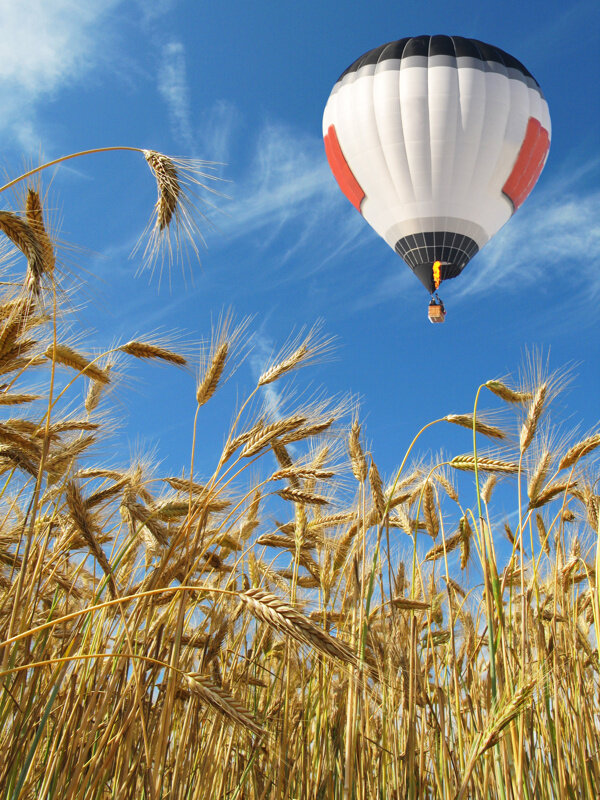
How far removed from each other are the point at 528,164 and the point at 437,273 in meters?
3.80

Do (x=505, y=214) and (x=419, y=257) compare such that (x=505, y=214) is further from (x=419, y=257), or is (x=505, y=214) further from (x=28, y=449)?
(x=28, y=449)

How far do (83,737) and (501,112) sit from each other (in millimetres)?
19306

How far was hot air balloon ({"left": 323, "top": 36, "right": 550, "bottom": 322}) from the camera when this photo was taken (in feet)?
60.6

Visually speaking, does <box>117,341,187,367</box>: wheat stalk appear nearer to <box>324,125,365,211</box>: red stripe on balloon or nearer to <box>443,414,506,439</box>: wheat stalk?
<box>443,414,506,439</box>: wheat stalk

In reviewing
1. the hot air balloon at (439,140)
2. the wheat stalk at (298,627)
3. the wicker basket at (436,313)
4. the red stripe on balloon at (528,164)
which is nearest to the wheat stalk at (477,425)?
the wheat stalk at (298,627)

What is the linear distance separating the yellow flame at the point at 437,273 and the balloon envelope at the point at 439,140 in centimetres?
26

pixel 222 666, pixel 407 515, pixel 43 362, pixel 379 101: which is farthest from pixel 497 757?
pixel 379 101

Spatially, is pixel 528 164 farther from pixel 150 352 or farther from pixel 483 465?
pixel 150 352

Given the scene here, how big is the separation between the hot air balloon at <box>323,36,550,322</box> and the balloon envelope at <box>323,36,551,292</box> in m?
0.03

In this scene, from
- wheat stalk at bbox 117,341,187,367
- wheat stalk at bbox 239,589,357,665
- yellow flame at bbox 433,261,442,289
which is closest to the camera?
wheat stalk at bbox 239,589,357,665

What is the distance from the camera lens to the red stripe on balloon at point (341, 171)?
19828 millimetres

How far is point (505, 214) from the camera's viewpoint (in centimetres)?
1977

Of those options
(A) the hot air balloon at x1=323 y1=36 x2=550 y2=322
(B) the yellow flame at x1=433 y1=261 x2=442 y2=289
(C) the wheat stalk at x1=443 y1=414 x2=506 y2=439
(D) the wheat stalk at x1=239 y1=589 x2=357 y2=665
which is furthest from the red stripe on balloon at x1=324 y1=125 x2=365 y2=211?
(D) the wheat stalk at x1=239 y1=589 x2=357 y2=665

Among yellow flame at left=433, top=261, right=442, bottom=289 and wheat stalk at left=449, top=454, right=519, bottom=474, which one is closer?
wheat stalk at left=449, top=454, right=519, bottom=474
